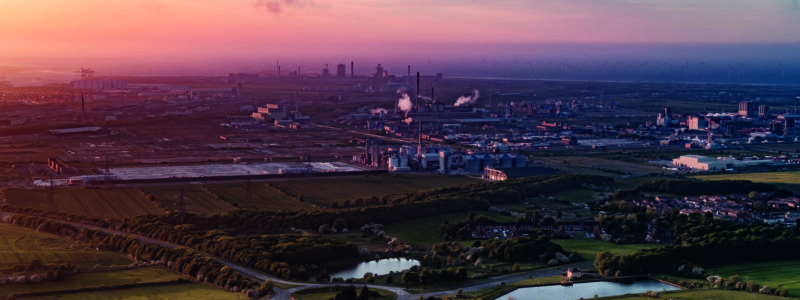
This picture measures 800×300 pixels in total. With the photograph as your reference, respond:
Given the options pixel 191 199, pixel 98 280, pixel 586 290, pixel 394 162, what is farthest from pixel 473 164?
pixel 98 280

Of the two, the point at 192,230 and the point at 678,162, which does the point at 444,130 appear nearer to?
the point at 678,162

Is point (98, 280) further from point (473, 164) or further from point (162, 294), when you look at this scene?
point (473, 164)

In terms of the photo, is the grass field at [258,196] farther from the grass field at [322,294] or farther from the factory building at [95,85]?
the factory building at [95,85]

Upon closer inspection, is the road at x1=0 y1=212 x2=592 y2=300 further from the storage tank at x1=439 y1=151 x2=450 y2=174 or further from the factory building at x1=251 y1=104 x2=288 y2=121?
the factory building at x1=251 y1=104 x2=288 y2=121

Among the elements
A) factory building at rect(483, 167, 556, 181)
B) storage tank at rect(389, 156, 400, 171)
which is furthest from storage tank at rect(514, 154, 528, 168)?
storage tank at rect(389, 156, 400, 171)

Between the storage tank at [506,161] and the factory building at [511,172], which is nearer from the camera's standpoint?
the factory building at [511,172]

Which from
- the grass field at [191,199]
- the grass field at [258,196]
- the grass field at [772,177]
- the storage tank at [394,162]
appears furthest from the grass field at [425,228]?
the grass field at [772,177]
